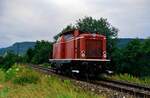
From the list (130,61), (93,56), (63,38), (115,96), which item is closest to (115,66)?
(130,61)

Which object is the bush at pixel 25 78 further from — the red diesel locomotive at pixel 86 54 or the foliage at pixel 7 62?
the foliage at pixel 7 62

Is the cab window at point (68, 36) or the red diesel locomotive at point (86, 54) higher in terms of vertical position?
the cab window at point (68, 36)

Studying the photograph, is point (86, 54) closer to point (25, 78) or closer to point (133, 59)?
point (25, 78)

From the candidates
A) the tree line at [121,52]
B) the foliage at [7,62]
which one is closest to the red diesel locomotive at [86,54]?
the foliage at [7,62]

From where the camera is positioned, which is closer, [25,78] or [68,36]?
[25,78]

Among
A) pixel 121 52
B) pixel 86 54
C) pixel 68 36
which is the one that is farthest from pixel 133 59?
pixel 86 54

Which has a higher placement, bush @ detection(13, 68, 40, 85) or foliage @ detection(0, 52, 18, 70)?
foliage @ detection(0, 52, 18, 70)

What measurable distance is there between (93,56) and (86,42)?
1046 mm

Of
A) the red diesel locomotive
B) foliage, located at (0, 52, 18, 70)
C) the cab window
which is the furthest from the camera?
foliage, located at (0, 52, 18, 70)

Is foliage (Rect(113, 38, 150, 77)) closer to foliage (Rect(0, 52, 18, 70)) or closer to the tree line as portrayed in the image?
the tree line

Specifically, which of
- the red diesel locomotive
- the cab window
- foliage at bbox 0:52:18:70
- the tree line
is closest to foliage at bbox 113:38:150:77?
the tree line

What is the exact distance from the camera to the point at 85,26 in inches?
2074

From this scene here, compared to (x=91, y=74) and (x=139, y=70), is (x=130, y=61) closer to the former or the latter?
(x=139, y=70)

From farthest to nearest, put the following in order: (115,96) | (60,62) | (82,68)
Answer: (60,62) < (82,68) < (115,96)
